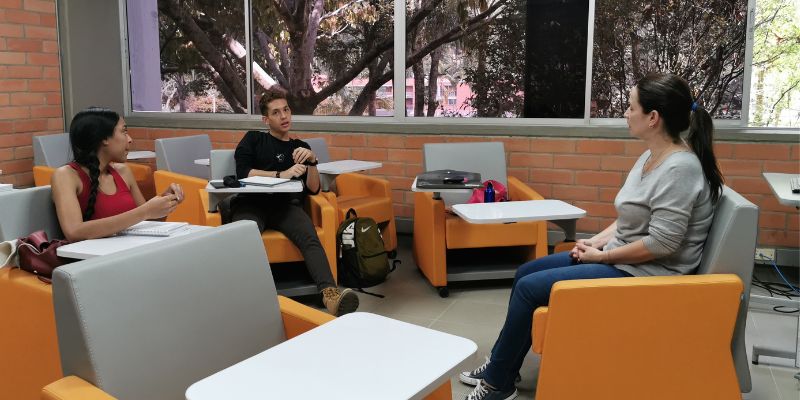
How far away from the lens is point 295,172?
3721 mm

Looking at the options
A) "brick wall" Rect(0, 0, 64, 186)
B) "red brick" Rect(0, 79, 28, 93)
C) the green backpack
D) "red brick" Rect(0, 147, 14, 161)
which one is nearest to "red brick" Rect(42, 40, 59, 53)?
"brick wall" Rect(0, 0, 64, 186)

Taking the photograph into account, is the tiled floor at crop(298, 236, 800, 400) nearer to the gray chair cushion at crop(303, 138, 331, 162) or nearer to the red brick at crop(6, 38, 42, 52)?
the gray chair cushion at crop(303, 138, 331, 162)

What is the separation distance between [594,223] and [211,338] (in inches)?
141

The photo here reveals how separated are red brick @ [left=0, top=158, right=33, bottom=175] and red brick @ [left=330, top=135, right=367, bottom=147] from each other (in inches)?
97.9

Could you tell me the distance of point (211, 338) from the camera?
5.50ft

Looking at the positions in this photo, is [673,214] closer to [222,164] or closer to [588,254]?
[588,254]

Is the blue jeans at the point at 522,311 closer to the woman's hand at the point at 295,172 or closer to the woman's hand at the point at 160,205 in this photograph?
the woman's hand at the point at 160,205

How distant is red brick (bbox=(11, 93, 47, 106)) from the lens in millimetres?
5234

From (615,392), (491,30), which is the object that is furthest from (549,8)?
(615,392)

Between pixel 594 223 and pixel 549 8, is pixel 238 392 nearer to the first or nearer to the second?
pixel 594 223

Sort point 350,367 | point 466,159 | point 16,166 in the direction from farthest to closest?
point 16,166
point 466,159
point 350,367

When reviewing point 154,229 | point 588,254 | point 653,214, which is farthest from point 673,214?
point 154,229

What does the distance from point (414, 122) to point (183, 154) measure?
1783 mm

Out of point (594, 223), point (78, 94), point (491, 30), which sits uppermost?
point (491, 30)
